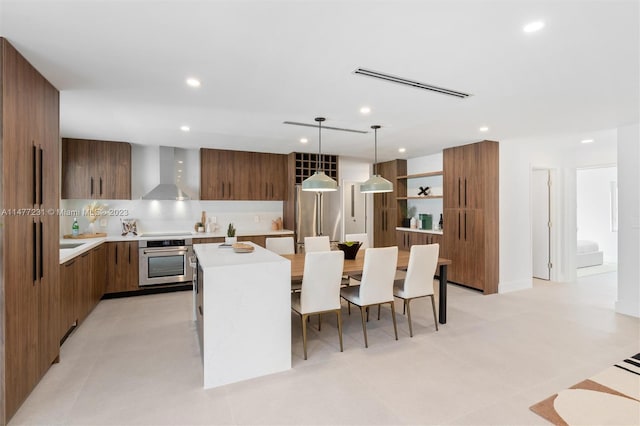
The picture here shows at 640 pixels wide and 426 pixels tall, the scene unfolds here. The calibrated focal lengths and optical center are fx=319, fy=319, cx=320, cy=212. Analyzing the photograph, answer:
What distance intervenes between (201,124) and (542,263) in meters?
6.36

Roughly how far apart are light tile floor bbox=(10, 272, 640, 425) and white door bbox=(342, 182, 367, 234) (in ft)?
9.03

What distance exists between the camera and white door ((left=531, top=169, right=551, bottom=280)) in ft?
19.2

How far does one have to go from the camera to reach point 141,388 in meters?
2.42

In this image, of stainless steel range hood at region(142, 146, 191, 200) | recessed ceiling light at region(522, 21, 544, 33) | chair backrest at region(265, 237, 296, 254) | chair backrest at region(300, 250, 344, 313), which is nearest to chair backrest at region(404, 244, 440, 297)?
chair backrest at region(300, 250, 344, 313)

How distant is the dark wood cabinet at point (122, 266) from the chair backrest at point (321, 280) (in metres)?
3.24

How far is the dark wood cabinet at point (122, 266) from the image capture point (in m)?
4.71

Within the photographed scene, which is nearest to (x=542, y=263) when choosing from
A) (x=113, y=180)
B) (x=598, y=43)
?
(x=598, y=43)

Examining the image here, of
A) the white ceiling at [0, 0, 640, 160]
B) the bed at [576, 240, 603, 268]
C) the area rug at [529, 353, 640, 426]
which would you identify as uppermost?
the white ceiling at [0, 0, 640, 160]

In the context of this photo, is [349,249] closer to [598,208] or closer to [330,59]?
[330,59]

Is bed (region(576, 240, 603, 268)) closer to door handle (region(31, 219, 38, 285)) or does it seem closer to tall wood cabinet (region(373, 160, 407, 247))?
tall wood cabinet (region(373, 160, 407, 247))

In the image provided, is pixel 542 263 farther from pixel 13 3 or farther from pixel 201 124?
pixel 13 3

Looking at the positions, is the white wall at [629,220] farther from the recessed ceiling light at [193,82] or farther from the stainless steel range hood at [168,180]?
the stainless steel range hood at [168,180]

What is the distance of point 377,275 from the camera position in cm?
325

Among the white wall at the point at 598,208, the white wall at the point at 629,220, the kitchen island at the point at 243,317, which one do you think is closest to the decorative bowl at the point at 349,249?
the kitchen island at the point at 243,317
